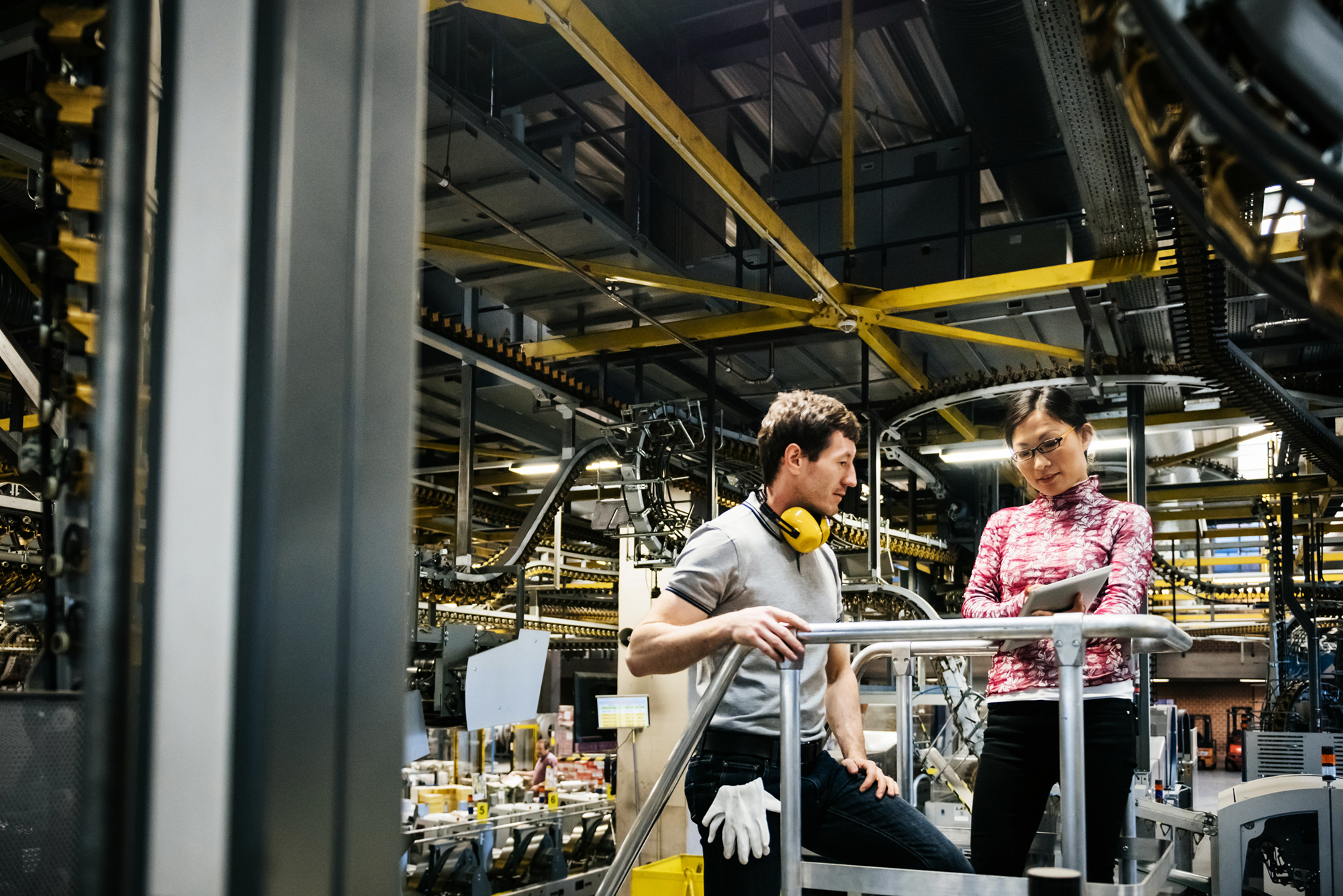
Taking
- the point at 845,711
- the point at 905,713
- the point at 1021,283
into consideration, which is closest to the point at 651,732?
the point at 1021,283

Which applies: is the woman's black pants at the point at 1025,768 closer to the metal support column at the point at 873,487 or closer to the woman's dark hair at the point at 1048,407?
the woman's dark hair at the point at 1048,407

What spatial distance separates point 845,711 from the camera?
2723mm

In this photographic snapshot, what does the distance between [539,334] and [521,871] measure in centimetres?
459

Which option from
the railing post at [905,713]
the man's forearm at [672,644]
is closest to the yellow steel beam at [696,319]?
the railing post at [905,713]

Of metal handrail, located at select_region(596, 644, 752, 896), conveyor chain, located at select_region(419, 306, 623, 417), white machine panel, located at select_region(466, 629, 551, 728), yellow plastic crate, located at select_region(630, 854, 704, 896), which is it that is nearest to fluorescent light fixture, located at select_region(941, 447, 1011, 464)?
conveyor chain, located at select_region(419, 306, 623, 417)

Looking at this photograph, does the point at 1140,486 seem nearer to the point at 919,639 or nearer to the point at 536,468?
the point at 919,639

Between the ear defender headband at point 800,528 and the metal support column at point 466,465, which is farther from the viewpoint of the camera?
the metal support column at point 466,465

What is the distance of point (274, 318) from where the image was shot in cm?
77

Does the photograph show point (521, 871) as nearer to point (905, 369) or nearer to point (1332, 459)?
point (905, 369)

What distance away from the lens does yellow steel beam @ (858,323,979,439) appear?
6537 millimetres

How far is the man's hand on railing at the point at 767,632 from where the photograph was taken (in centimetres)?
213

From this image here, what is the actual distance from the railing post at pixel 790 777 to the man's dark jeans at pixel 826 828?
0.06 m

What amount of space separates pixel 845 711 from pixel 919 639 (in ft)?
1.79

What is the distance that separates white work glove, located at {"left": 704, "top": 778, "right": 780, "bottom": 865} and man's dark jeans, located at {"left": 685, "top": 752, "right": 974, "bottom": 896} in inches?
1.1
